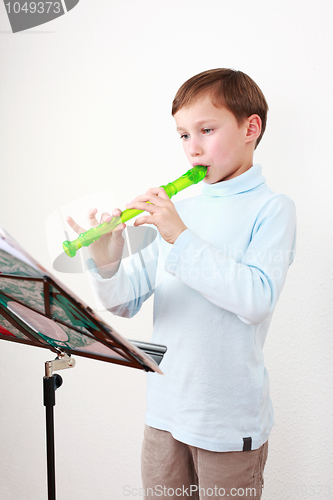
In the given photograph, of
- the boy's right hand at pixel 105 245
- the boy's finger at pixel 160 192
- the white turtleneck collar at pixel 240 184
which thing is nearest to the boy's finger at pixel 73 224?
the boy's right hand at pixel 105 245

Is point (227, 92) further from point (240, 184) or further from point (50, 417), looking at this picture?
point (50, 417)

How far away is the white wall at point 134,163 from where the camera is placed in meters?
0.90

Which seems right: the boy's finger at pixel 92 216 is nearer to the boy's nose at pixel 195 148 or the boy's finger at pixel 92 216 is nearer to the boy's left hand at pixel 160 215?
the boy's left hand at pixel 160 215

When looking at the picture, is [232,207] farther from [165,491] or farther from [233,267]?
[165,491]

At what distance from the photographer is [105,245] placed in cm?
63

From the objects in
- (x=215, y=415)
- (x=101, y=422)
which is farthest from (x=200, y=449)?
(x=101, y=422)

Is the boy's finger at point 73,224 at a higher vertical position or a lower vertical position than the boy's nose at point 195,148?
lower

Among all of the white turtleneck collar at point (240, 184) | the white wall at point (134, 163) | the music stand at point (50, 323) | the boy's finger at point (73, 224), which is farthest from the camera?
the white wall at point (134, 163)

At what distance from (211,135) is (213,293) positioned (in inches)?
9.6

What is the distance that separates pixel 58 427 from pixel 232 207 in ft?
3.13

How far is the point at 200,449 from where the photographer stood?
2.18 ft

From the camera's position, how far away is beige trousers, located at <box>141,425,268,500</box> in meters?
0.66

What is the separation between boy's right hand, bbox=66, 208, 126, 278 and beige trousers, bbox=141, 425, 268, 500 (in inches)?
11.1

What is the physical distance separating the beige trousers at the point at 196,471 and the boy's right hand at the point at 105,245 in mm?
282
